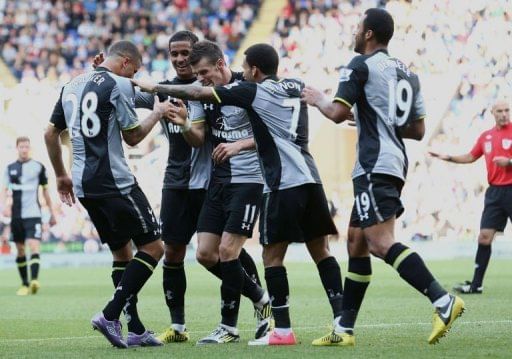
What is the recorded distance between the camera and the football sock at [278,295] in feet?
26.1

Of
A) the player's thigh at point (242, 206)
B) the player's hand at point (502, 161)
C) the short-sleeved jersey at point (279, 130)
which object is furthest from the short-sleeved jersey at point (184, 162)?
the player's hand at point (502, 161)

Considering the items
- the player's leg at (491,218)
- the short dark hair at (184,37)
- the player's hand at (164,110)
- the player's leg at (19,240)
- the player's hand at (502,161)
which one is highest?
the short dark hair at (184,37)

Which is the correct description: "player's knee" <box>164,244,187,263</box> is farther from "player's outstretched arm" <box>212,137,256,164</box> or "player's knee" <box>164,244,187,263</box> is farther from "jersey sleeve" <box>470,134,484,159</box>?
"jersey sleeve" <box>470,134,484,159</box>

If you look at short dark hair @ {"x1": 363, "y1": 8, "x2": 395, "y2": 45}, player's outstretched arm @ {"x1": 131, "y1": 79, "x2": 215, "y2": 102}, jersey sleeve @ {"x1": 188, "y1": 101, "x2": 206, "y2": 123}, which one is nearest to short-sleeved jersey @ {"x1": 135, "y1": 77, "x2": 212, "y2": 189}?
jersey sleeve @ {"x1": 188, "y1": 101, "x2": 206, "y2": 123}

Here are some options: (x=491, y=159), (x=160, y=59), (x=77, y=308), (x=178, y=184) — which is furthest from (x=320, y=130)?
(x=178, y=184)

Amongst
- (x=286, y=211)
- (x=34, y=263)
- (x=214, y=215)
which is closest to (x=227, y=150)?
(x=214, y=215)

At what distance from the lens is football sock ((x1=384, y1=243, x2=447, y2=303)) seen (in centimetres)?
721

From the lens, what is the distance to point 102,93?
809 cm

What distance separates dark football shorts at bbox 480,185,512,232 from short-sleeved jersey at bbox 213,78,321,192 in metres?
6.43

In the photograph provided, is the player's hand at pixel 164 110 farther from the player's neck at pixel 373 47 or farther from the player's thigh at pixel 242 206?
the player's neck at pixel 373 47

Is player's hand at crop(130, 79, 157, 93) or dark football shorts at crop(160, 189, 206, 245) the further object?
dark football shorts at crop(160, 189, 206, 245)

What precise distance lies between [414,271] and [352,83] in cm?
132

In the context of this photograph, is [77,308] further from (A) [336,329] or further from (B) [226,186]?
(A) [336,329]

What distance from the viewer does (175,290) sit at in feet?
29.0
